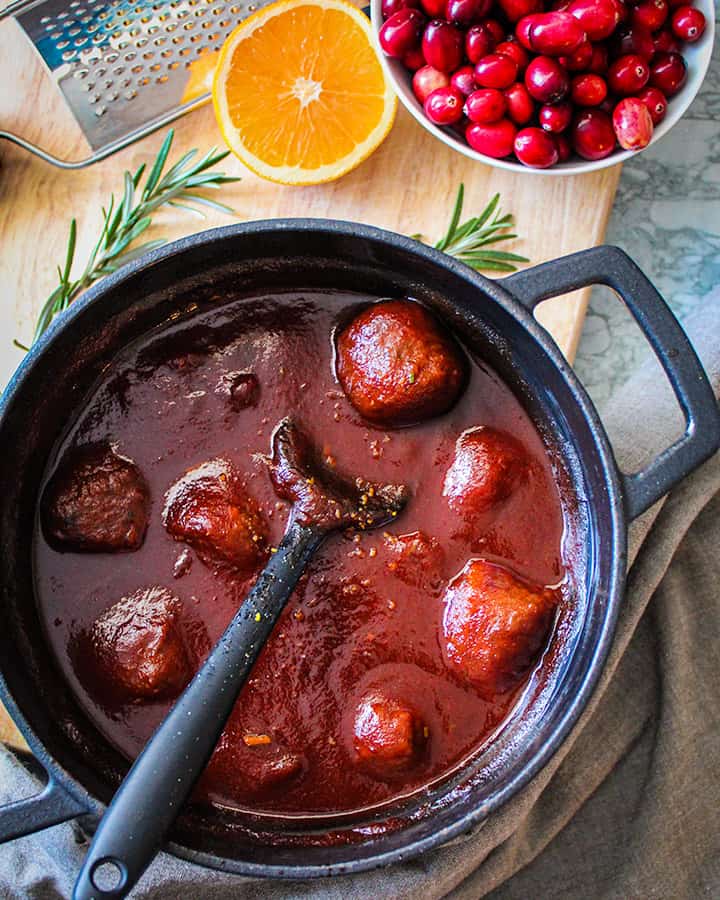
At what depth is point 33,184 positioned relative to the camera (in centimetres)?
252

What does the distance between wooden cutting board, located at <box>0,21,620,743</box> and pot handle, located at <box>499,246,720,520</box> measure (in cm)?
50

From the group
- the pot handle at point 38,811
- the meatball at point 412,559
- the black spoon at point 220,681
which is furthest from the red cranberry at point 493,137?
the pot handle at point 38,811

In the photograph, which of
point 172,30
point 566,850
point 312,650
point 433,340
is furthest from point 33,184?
point 566,850

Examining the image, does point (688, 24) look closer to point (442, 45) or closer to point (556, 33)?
point (556, 33)

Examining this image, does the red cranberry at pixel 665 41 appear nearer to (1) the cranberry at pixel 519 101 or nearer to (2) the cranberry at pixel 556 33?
(2) the cranberry at pixel 556 33

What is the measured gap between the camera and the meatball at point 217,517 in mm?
1992

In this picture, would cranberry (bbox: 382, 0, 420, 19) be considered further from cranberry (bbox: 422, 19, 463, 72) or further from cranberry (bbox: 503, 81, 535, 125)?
cranberry (bbox: 503, 81, 535, 125)

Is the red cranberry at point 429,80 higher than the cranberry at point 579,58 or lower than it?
higher

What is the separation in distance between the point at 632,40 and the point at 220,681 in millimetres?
1702

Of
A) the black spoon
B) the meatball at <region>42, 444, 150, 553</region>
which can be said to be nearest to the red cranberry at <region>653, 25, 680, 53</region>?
the black spoon

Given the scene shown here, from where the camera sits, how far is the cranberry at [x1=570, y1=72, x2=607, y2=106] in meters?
2.27

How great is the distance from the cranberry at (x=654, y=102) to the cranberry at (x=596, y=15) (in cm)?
17

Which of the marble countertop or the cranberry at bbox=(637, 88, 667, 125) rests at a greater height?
the cranberry at bbox=(637, 88, 667, 125)

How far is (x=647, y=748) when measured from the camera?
2461mm
